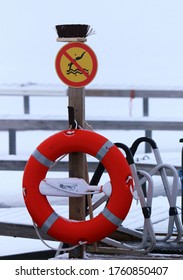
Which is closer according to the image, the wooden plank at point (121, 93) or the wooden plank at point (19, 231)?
the wooden plank at point (19, 231)

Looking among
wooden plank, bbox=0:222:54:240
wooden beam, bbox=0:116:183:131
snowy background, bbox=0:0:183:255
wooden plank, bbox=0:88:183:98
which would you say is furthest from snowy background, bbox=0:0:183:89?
wooden plank, bbox=0:222:54:240

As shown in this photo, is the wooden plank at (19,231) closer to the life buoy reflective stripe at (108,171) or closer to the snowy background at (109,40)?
the life buoy reflective stripe at (108,171)

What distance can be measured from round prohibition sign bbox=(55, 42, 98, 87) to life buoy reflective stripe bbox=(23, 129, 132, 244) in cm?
31

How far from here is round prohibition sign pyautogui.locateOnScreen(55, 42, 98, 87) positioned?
588 cm

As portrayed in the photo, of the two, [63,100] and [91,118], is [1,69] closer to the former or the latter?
[63,100]

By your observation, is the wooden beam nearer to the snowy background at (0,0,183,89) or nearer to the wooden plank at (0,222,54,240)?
the wooden plank at (0,222,54,240)

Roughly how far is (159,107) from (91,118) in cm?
922

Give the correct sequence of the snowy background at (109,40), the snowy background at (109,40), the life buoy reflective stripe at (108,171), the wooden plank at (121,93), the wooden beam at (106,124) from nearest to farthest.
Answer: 1. the life buoy reflective stripe at (108,171)
2. the wooden beam at (106,124)
3. the wooden plank at (121,93)
4. the snowy background at (109,40)
5. the snowy background at (109,40)

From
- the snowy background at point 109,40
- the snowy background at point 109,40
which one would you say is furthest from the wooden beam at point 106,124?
the snowy background at point 109,40

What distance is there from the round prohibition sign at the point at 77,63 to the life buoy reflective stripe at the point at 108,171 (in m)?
0.31

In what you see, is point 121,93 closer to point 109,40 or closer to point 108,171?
point 108,171

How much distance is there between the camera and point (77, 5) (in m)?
28.8

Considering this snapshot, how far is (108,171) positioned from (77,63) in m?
0.67

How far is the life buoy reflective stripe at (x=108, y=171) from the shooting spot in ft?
19.2
